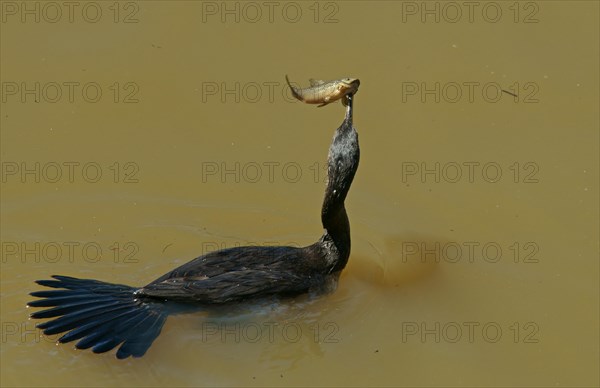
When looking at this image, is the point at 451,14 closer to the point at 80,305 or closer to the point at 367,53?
the point at 367,53

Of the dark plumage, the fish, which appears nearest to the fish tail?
the dark plumage

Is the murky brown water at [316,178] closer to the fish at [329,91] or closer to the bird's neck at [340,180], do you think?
the bird's neck at [340,180]

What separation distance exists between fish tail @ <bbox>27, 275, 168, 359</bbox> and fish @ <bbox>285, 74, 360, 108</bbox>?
1.63 metres

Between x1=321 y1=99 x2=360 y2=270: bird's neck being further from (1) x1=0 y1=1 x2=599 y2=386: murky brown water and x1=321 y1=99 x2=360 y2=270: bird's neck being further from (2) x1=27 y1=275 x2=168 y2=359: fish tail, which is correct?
(2) x1=27 y1=275 x2=168 y2=359: fish tail

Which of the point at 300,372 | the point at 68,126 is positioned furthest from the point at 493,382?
the point at 68,126

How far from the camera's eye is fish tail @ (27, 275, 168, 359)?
648 centimetres

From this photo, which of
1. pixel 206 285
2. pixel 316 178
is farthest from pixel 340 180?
pixel 316 178

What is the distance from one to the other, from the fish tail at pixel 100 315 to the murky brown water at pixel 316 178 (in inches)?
5.2

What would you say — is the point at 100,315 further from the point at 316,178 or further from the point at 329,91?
the point at 316,178

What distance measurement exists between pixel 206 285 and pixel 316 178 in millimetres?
1718

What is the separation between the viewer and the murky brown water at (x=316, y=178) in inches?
269

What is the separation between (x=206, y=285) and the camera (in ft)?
22.3

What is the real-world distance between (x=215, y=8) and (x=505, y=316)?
4.14 m

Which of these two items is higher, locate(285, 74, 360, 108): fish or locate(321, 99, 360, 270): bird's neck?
locate(285, 74, 360, 108): fish
